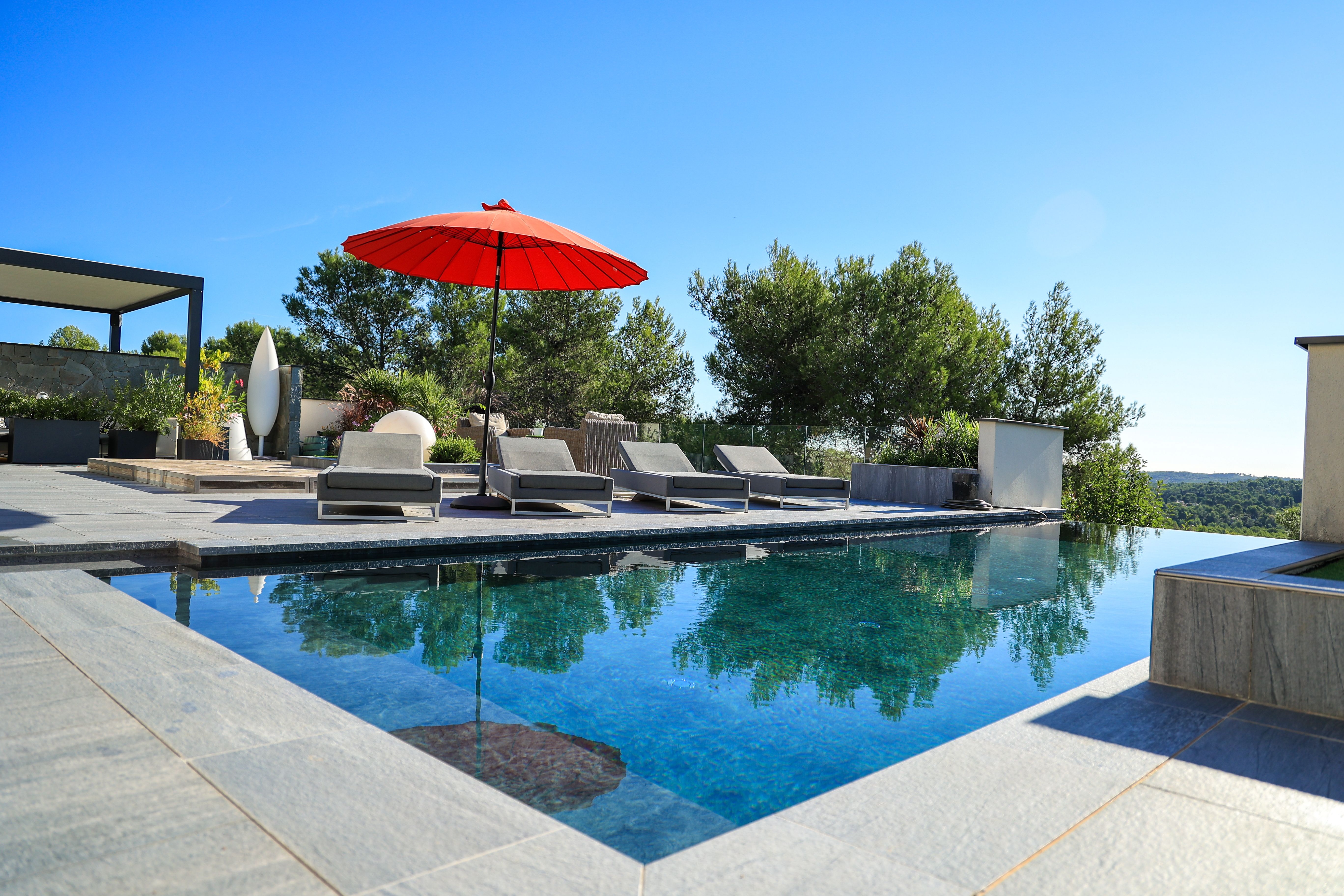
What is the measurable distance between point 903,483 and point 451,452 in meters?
6.66

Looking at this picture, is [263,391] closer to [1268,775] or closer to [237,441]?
[237,441]

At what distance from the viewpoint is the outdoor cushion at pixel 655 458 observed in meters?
8.62

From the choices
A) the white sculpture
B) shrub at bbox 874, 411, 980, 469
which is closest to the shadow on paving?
shrub at bbox 874, 411, 980, 469

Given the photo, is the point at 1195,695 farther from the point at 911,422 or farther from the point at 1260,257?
the point at 1260,257

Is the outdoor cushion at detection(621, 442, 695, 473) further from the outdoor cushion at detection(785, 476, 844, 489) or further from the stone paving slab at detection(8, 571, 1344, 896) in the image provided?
the stone paving slab at detection(8, 571, 1344, 896)

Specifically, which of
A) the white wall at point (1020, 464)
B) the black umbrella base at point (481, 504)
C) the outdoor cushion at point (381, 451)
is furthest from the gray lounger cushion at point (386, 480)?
the white wall at point (1020, 464)

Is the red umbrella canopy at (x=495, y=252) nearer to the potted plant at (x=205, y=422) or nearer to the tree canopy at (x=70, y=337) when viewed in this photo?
the potted plant at (x=205, y=422)

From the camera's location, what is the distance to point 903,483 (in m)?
11.6

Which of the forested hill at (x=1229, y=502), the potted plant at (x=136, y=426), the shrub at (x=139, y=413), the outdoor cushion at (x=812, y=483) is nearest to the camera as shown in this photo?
the outdoor cushion at (x=812, y=483)

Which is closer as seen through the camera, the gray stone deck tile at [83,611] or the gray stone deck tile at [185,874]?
the gray stone deck tile at [185,874]

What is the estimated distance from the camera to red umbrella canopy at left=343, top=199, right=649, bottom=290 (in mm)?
6355

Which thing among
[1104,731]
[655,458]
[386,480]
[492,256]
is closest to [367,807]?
[1104,731]

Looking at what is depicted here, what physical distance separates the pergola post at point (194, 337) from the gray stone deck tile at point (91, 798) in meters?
11.9

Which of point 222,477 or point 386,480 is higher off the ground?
point 386,480
